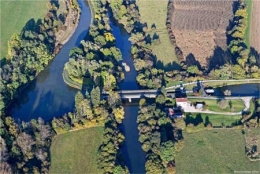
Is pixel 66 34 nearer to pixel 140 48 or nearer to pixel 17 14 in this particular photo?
pixel 17 14

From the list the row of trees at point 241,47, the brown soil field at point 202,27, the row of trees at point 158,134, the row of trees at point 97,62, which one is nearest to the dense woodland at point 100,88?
the row of trees at point 97,62

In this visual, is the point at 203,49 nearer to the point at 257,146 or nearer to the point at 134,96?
the point at 134,96

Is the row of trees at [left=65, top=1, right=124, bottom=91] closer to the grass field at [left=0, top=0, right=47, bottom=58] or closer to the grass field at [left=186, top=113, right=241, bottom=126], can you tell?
the grass field at [left=186, top=113, right=241, bottom=126]

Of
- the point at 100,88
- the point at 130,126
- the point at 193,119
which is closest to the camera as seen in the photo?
the point at 130,126

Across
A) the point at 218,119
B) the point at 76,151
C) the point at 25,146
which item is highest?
the point at 218,119

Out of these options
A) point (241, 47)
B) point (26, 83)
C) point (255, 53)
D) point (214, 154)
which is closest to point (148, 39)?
point (241, 47)

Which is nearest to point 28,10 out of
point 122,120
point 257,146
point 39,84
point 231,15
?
point 39,84
